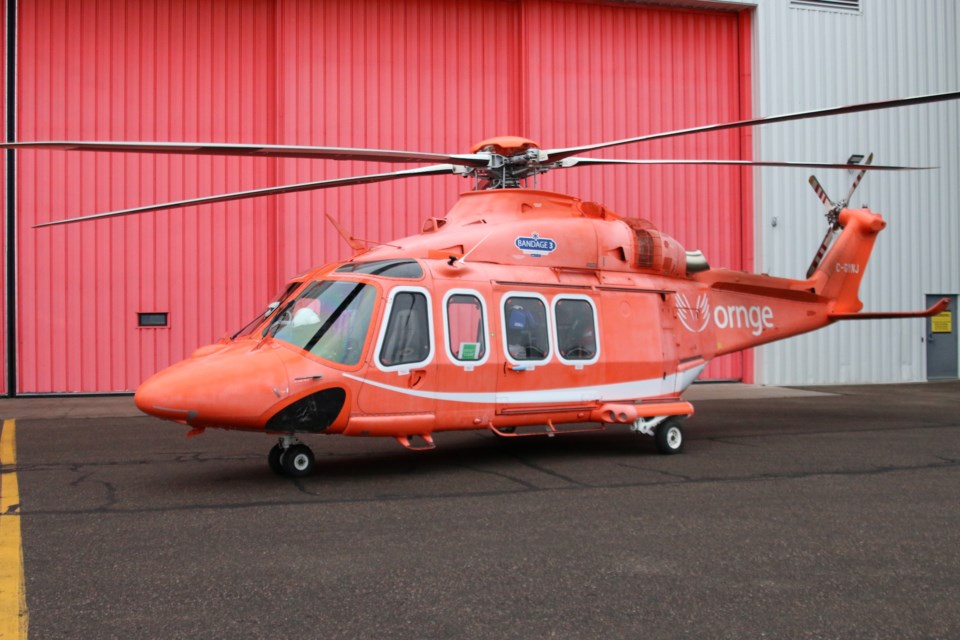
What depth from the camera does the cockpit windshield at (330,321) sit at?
7.84 m

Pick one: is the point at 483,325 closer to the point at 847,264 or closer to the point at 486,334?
the point at 486,334

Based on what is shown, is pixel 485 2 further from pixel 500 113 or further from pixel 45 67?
pixel 45 67

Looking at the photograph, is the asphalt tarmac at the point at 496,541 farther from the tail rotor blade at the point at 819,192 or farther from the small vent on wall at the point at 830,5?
the small vent on wall at the point at 830,5

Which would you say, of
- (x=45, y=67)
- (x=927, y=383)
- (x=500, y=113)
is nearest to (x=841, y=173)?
(x=927, y=383)

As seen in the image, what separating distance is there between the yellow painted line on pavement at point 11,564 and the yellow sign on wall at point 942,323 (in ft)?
64.6

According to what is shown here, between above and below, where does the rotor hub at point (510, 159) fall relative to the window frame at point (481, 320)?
above

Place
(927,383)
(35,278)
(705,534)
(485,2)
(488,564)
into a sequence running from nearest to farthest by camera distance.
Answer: (488,564), (705,534), (35,278), (485,2), (927,383)

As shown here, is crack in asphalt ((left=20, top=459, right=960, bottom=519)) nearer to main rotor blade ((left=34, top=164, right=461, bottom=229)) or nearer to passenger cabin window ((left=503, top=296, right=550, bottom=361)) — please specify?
passenger cabin window ((left=503, top=296, right=550, bottom=361))

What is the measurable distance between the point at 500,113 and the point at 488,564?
1456 cm

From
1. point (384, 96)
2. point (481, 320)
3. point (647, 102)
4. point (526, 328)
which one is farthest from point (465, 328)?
point (647, 102)

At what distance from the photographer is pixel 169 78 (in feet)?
56.0

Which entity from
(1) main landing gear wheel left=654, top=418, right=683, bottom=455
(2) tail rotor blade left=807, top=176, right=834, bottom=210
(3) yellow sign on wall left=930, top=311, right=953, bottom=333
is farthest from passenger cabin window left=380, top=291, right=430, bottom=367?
(3) yellow sign on wall left=930, top=311, right=953, bottom=333

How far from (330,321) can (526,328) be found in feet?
7.38

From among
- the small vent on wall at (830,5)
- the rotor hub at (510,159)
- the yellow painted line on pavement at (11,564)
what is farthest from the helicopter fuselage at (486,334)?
the small vent on wall at (830,5)
